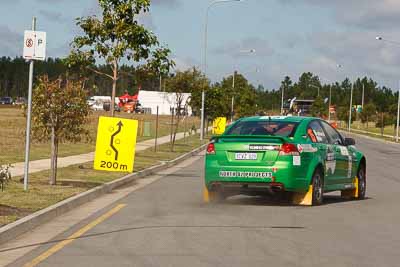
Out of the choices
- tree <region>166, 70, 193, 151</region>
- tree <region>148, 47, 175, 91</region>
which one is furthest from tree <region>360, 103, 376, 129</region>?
tree <region>148, 47, 175, 91</region>

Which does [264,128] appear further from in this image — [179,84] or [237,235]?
[179,84]

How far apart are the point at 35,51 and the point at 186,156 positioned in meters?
19.1

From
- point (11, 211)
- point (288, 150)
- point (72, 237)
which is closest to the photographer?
point (72, 237)

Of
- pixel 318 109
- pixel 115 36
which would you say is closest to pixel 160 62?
pixel 115 36

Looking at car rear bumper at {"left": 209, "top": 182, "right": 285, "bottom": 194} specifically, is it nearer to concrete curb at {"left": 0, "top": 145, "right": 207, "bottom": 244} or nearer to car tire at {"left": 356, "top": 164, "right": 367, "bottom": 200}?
concrete curb at {"left": 0, "top": 145, "right": 207, "bottom": 244}

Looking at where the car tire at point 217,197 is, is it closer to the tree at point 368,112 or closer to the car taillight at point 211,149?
the car taillight at point 211,149

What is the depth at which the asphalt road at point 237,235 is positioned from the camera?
9133 mm

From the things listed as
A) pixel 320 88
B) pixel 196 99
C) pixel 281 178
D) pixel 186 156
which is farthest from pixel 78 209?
pixel 320 88

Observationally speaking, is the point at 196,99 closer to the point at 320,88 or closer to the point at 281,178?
the point at 281,178

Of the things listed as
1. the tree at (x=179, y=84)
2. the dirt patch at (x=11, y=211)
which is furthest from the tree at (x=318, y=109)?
the dirt patch at (x=11, y=211)

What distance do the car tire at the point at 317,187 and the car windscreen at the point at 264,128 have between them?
0.90 m

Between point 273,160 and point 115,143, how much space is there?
6841 mm

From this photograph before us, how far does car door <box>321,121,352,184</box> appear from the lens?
622 inches

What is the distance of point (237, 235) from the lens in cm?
1095
